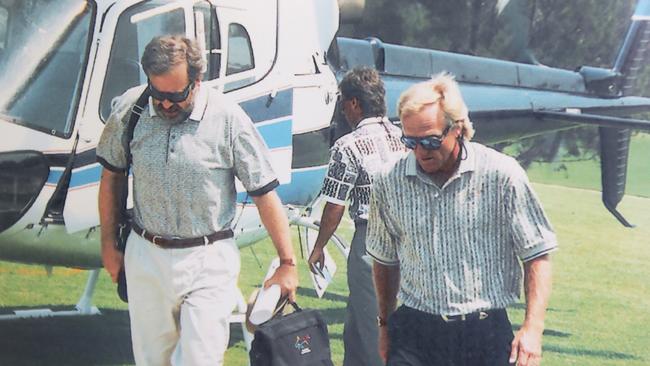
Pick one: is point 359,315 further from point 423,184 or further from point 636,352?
point 636,352

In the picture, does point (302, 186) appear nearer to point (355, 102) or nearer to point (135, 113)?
point (355, 102)

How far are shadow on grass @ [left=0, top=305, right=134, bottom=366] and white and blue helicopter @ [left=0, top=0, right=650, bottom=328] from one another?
134mm

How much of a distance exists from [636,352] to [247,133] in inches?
127

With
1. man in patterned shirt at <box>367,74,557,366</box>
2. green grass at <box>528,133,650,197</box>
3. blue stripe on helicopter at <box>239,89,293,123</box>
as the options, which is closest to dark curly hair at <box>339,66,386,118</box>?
blue stripe on helicopter at <box>239,89,293,123</box>

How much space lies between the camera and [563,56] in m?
6.61

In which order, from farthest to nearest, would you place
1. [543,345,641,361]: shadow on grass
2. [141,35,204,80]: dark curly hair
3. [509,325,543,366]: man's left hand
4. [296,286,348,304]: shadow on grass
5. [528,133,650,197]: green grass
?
1. [528,133,650,197]: green grass
2. [543,345,641,361]: shadow on grass
3. [296,286,348,304]: shadow on grass
4. [141,35,204,80]: dark curly hair
5. [509,325,543,366]: man's left hand

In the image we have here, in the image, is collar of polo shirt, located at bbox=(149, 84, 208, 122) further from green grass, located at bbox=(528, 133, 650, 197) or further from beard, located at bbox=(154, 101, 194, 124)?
green grass, located at bbox=(528, 133, 650, 197)

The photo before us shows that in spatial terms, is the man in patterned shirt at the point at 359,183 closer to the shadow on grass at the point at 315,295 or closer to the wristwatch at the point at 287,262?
the wristwatch at the point at 287,262

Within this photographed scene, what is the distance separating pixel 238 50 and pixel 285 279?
120 cm

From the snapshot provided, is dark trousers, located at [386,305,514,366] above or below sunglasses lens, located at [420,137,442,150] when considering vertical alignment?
below

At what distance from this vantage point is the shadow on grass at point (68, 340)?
520 cm

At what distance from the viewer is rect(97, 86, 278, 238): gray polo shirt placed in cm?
371

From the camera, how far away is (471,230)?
11.0 feet

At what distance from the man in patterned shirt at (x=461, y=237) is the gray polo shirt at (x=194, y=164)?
0.54 m
